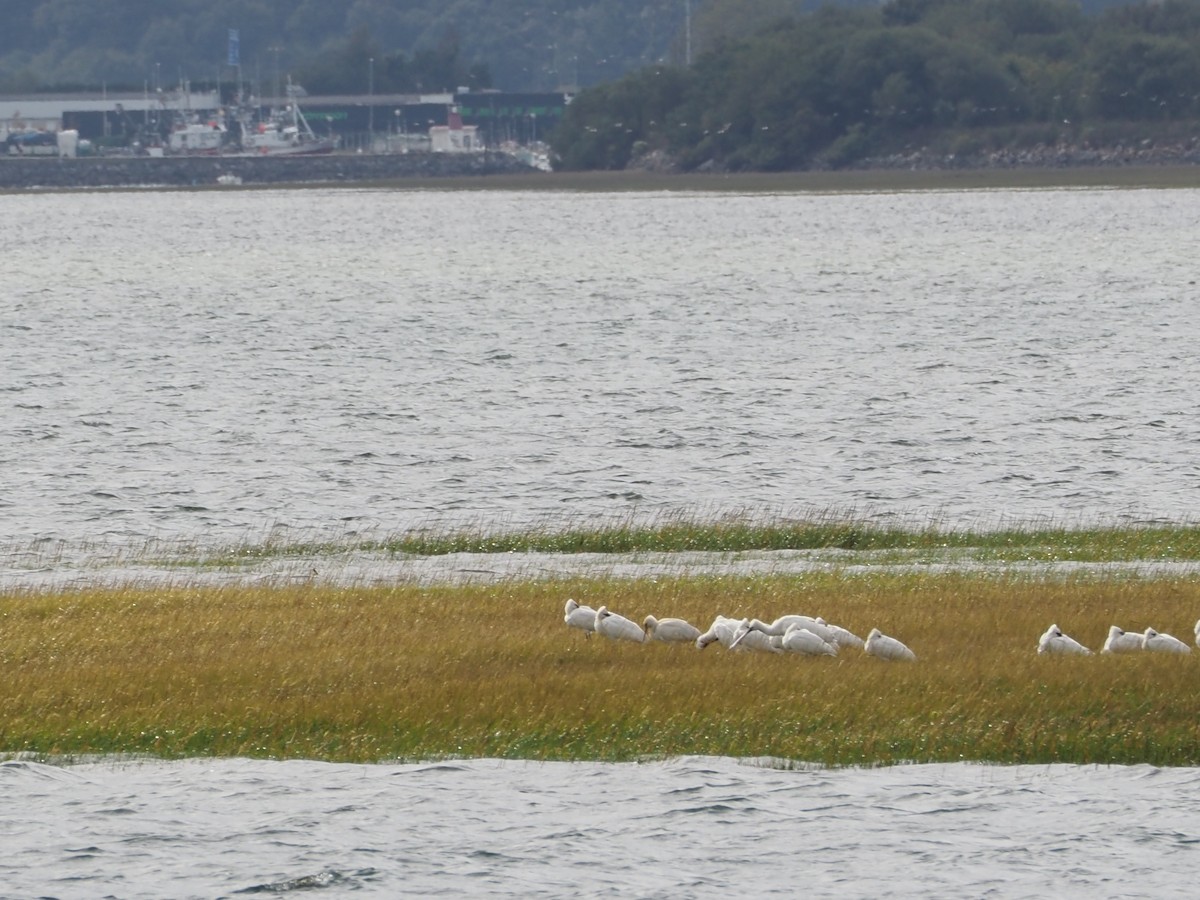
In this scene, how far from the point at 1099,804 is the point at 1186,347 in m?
53.0

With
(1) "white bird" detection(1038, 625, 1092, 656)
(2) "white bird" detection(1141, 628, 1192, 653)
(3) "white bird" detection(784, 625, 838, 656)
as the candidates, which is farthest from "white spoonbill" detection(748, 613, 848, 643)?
(2) "white bird" detection(1141, 628, 1192, 653)

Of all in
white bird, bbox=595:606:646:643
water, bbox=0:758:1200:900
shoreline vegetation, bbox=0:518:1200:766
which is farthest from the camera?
white bird, bbox=595:606:646:643

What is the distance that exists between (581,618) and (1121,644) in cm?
583

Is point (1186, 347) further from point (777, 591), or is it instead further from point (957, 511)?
point (777, 591)

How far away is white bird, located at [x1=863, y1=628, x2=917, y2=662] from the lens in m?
23.4

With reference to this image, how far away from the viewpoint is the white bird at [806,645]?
23.5 meters

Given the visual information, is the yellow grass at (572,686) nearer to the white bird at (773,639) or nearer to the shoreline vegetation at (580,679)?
the shoreline vegetation at (580,679)

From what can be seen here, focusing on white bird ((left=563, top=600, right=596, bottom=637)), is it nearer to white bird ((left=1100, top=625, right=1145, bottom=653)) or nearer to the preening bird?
the preening bird

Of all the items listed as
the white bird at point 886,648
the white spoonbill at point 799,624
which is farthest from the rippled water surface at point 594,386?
the white bird at point 886,648

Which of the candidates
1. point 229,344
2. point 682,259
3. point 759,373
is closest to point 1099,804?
point 759,373

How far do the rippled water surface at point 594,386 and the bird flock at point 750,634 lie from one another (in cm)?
1172

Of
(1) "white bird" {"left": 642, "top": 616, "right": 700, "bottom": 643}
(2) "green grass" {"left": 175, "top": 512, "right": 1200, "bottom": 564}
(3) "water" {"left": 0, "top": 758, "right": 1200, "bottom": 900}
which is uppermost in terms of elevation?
(1) "white bird" {"left": 642, "top": 616, "right": 700, "bottom": 643}

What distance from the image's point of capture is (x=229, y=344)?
7900cm

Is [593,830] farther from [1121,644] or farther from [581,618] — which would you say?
[1121,644]
